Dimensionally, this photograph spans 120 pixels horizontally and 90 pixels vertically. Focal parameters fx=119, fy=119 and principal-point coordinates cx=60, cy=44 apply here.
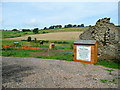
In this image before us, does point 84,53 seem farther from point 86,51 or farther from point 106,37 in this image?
point 106,37

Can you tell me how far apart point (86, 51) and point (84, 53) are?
27 centimetres

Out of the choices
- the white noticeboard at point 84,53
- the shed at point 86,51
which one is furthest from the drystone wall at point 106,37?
the white noticeboard at point 84,53

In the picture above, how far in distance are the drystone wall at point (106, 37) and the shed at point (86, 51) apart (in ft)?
6.45

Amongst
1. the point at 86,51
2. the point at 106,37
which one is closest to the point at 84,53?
the point at 86,51

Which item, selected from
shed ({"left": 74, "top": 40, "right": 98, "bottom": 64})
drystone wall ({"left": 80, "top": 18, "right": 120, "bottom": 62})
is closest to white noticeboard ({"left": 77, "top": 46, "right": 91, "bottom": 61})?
shed ({"left": 74, "top": 40, "right": 98, "bottom": 64})

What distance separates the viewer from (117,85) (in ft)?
18.2

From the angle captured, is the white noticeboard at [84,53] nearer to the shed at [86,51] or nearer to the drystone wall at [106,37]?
the shed at [86,51]

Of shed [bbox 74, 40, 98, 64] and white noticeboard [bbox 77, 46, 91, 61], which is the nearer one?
shed [bbox 74, 40, 98, 64]

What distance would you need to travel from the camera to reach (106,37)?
1220 centimetres

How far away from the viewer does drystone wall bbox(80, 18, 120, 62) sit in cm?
1134

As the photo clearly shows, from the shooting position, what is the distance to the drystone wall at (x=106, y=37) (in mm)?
11341

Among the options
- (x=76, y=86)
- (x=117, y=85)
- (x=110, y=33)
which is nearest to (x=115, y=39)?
(x=110, y=33)

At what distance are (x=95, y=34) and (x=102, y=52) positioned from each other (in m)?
2.11

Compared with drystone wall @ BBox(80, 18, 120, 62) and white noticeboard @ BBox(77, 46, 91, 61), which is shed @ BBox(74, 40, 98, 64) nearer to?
white noticeboard @ BBox(77, 46, 91, 61)
